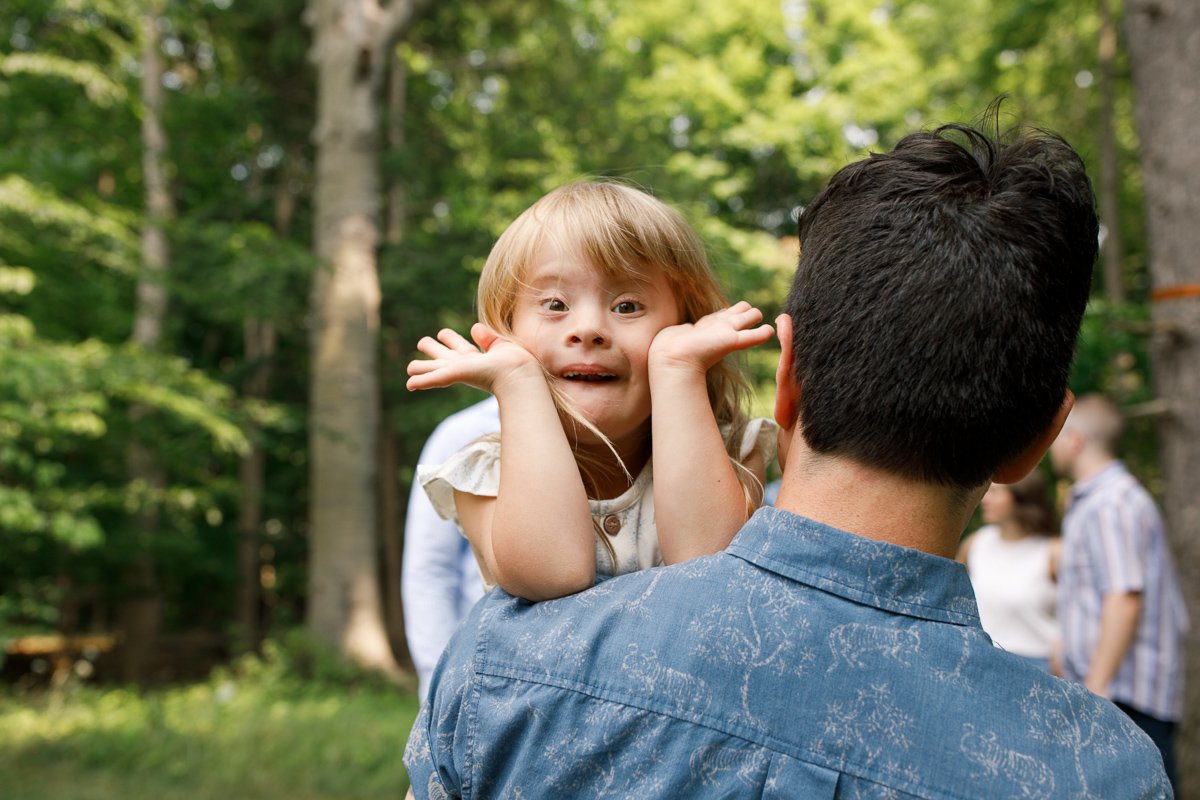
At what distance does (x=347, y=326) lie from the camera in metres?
12.2

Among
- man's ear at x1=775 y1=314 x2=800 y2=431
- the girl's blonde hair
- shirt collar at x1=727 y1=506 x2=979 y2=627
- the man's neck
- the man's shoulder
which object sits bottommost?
the man's shoulder

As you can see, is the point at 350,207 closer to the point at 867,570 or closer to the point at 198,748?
the point at 198,748

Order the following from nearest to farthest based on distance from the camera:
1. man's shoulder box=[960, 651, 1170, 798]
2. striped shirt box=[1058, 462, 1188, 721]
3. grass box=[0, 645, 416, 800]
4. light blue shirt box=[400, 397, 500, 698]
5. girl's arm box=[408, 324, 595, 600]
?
man's shoulder box=[960, 651, 1170, 798], girl's arm box=[408, 324, 595, 600], light blue shirt box=[400, 397, 500, 698], striped shirt box=[1058, 462, 1188, 721], grass box=[0, 645, 416, 800]

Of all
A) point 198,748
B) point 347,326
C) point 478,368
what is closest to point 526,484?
point 478,368

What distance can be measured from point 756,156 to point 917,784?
705 inches

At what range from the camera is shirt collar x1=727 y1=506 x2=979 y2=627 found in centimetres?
122

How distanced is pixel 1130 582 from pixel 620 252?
10.8ft

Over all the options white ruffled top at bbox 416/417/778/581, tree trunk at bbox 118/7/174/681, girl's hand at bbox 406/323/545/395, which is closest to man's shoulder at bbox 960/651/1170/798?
white ruffled top at bbox 416/417/778/581

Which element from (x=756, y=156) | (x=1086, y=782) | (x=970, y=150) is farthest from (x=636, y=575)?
(x=756, y=156)

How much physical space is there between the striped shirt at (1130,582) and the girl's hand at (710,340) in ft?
10.5

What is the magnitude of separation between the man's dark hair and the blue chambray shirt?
0.43ft

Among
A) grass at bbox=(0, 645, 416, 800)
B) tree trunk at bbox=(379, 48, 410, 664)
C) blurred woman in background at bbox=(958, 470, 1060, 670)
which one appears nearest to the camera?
blurred woman in background at bbox=(958, 470, 1060, 670)

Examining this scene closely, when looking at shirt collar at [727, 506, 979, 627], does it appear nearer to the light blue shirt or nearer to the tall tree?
the light blue shirt

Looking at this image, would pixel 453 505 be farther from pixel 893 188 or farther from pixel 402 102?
pixel 402 102
